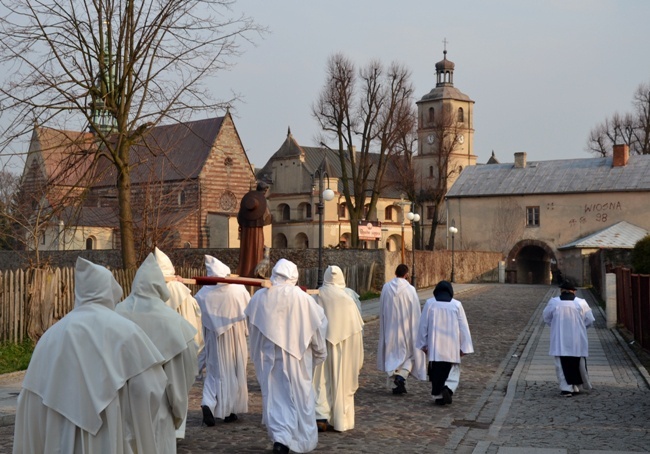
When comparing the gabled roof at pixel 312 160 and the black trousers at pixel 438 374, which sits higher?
the gabled roof at pixel 312 160

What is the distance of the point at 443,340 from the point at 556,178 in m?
52.3

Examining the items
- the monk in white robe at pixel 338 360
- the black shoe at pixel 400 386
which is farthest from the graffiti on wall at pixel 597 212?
the monk in white robe at pixel 338 360

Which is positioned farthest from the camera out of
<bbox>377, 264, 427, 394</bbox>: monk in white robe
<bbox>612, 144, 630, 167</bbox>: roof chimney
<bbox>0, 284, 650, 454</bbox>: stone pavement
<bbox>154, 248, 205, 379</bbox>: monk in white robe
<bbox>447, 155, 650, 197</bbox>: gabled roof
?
<bbox>612, 144, 630, 167</bbox>: roof chimney

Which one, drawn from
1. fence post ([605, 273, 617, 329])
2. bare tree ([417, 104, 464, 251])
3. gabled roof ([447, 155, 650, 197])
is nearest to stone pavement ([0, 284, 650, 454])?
fence post ([605, 273, 617, 329])

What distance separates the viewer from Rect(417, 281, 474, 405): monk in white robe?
11812mm

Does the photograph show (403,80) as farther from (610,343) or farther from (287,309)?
(287,309)

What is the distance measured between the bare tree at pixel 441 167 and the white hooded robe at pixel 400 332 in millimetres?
55918

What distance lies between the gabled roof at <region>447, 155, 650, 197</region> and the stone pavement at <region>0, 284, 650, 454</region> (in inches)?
1701

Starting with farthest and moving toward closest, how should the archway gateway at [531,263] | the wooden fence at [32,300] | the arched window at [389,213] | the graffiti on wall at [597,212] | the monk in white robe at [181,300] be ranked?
the arched window at [389,213], the archway gateway at [531,263], the graffiti on wall at [597,212], the wooden fence at [32,300], the monk in white robe at [181,300]

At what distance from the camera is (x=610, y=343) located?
1988cm

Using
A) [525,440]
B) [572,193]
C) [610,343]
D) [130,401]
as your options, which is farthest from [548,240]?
[130,401]

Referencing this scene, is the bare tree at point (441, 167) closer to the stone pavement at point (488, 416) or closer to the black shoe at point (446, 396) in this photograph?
the stone pavement at point (488, 416)

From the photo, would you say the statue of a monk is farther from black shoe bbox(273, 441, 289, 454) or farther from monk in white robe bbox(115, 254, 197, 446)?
monk in white robe bbox(115, 254, 197, 446)

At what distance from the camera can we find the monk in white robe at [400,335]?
12914 mm
